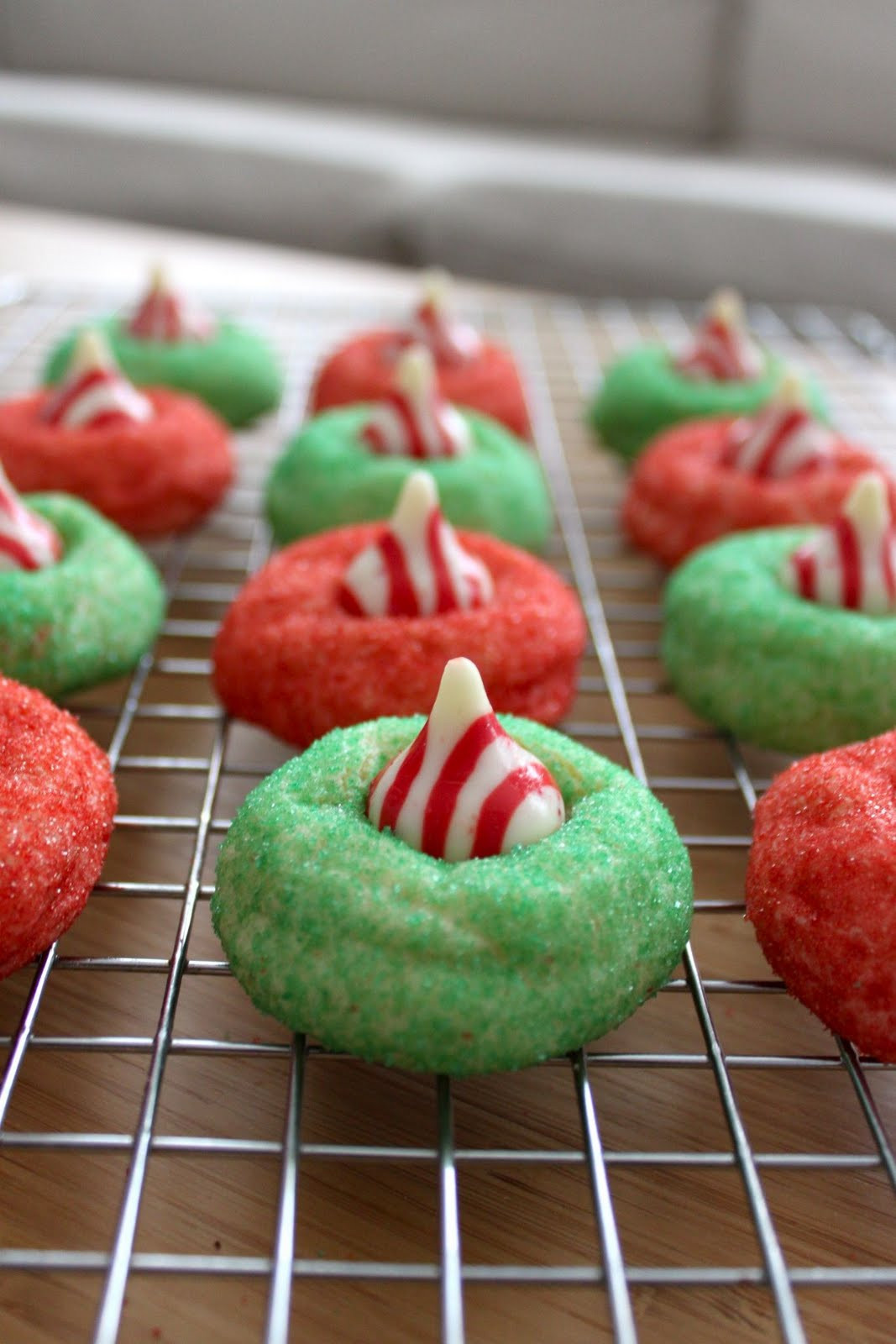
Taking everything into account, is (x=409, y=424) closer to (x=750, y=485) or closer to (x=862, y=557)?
(x=750, y=485)

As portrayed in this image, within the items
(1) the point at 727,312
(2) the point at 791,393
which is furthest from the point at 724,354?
(2) the point at 791,393

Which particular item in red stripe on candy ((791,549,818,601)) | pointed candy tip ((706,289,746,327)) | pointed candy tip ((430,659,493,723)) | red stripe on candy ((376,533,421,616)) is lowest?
red stripe on candy ((376,533,421,616))

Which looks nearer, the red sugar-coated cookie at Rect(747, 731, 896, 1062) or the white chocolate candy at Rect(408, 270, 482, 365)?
the red sugar-coated cookie at Rect(747, 731, 896, 1062)

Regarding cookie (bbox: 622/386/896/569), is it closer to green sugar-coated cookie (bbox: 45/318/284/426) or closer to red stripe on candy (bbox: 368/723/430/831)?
green sugar-coated cookie (bbox: 45/318/284/426)

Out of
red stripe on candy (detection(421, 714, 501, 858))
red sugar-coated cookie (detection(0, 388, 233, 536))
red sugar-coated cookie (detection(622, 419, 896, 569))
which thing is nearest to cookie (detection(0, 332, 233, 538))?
red sugar-coated cookie (detection(0, 388, 233, 536))

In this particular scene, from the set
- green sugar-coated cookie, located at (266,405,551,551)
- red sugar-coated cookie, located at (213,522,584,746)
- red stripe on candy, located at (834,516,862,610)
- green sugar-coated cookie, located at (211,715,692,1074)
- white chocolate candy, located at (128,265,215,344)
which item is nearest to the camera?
green sugar-coated cookie, located at (211,715,692,1074)

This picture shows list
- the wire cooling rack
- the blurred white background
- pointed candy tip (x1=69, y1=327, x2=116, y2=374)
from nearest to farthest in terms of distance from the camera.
→ the wire cooling rack → pointed candy tip (x1=69, y1=327, x2=116, y2=374) → the blurred white background
